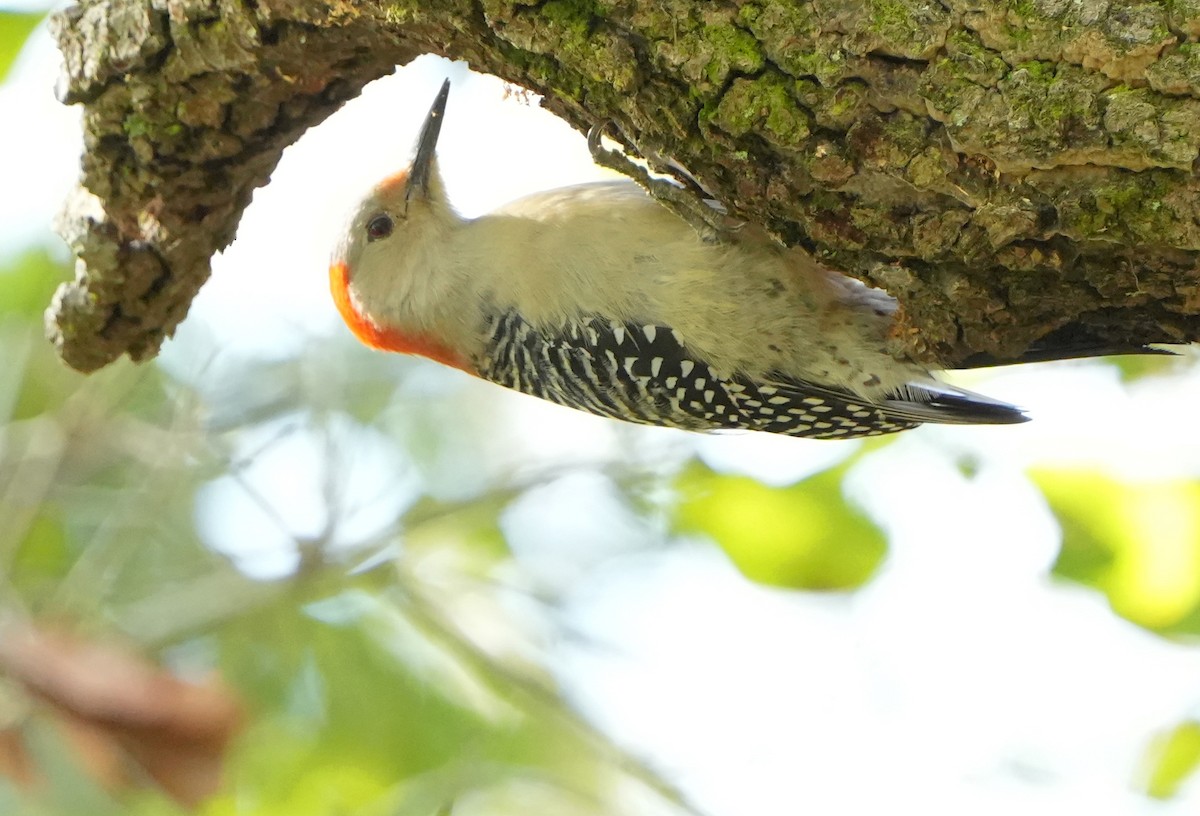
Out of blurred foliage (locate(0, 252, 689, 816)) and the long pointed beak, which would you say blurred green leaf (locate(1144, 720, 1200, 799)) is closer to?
blurred foliage (locate(0, 252, 689, 816))

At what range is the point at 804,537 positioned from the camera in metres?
5.07

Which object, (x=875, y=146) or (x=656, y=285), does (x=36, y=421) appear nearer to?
(x=656, y=285)

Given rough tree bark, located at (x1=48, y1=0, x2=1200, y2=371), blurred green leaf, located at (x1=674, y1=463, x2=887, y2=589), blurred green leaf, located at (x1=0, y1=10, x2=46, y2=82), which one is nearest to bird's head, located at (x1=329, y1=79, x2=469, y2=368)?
rough tree bark, located at (x1=48, y1=0, x2=1200, y2=371)

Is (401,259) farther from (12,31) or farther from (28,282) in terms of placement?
(28,282)

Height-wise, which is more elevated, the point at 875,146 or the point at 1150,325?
the point at 875,146

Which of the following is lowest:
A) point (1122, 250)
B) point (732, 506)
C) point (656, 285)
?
point (732, 506)

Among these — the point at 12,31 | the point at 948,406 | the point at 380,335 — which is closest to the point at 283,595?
the point at 380,335

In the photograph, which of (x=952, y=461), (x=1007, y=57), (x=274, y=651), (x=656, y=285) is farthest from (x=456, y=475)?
(x=1007, y=57)

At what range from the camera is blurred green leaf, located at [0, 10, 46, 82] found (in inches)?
175

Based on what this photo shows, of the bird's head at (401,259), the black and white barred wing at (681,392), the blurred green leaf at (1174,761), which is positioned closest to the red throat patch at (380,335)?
the bird's head at (401,259)

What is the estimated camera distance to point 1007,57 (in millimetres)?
2338

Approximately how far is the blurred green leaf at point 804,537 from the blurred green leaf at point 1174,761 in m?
1.35

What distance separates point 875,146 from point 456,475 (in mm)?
5596

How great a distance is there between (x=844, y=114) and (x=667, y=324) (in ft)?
5.16
